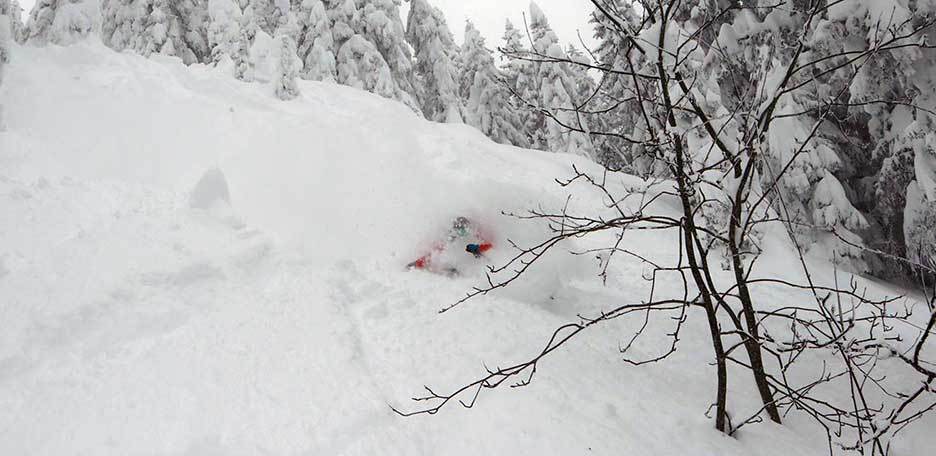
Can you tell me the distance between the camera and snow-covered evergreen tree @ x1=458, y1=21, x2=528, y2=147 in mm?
25802

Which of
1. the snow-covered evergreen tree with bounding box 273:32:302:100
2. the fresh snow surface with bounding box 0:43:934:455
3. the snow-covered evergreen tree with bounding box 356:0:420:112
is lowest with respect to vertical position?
the fresh snow surface with bounding box 0:43:934:455

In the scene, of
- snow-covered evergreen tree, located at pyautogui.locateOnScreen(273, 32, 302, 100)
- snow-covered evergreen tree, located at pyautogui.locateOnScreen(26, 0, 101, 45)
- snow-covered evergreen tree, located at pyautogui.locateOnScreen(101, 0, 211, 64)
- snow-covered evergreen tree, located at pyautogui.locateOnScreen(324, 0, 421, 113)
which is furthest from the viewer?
snow-covered evergreen tree, located at pyautogui.locateOnScreen(101, 0, 211, 64)

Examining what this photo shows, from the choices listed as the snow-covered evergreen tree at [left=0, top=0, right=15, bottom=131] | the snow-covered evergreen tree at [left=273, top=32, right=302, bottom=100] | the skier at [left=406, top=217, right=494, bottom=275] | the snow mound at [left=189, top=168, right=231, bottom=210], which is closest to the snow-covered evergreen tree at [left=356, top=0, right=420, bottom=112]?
the snow-covered evergreen tree at [left=273, top=32, right=302, bottom=100]

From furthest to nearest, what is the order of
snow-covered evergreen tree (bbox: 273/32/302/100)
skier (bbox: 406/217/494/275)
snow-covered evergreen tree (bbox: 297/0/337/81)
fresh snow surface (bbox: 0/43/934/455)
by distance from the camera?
snow-covered evergreen tree (bbox: 297/0/337/81) → snow-covered evergreen tree (bbox: 273/32/302/100) → skier (bbox: 406/217/494/275) → fresh snow surface (bbox: 0/43/934/455)

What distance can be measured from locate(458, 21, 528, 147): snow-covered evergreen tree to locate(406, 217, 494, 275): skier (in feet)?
60.9

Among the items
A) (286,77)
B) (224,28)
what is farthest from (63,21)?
(286,77)

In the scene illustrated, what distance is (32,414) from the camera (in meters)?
3.90

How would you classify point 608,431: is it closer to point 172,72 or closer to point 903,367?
point 903,367

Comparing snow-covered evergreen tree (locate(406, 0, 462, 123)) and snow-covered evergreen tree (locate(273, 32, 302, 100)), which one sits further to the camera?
snow-covered evergreen tree (locate(406, 0, 462, 123))

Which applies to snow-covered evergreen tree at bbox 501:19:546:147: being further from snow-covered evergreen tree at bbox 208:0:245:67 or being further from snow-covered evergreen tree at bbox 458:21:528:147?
snow-covered evergreen tree at bbox 208:0:245:67

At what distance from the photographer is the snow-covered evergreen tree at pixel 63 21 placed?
50.5 ft

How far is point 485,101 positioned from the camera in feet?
86.6

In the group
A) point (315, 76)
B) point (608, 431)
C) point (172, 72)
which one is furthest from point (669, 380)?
point (315, 76)

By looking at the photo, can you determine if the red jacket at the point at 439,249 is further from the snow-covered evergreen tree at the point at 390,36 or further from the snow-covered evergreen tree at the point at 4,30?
the snow-covered evergreen tree at the point at 390,36
